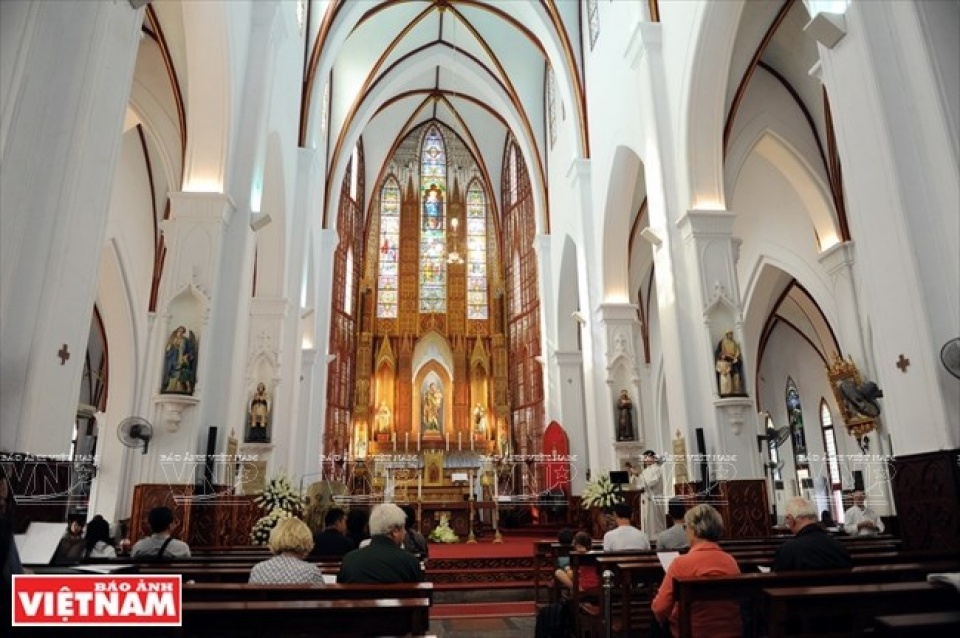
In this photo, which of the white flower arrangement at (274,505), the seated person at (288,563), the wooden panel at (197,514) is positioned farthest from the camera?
the white flower arrangement at (274,505)

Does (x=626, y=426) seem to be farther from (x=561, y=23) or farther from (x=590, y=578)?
(x=561, y=23)

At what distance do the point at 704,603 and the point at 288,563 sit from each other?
2202mm

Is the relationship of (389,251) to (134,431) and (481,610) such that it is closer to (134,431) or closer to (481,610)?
(134,431)

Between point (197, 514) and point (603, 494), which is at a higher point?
point (603, 494)

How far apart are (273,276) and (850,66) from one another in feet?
35.4

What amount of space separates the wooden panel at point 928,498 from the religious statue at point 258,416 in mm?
9403

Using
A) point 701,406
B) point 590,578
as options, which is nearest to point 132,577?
point 590,578

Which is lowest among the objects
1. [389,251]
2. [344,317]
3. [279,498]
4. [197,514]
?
[197,514]

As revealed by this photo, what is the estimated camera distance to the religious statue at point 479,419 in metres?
24.8

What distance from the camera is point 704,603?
3.46 m

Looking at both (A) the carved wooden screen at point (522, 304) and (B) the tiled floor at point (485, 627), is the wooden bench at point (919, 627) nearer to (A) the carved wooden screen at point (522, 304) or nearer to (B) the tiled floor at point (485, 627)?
(B) the tiled floor at point (485, 627)

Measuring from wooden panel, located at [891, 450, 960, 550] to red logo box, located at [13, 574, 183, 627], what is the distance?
4.81 metres

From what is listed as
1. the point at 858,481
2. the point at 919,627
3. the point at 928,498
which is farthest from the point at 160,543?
the point at 858,481

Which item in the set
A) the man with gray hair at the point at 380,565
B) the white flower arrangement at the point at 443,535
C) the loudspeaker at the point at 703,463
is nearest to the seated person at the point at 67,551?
the man with gray hair at the point at 380,565
